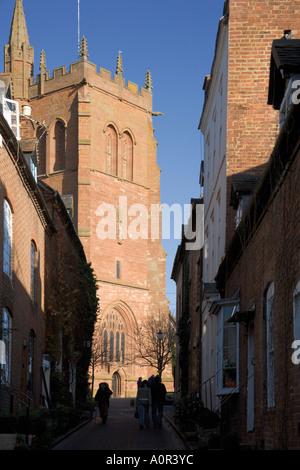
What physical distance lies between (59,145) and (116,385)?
64.4ft

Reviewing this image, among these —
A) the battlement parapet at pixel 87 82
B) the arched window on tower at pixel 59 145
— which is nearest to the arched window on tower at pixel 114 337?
the arched window on tower at pixel 59 145

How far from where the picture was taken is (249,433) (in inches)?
574

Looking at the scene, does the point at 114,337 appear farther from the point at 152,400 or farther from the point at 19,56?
the point at 152,400

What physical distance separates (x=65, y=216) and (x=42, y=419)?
50.0 feet

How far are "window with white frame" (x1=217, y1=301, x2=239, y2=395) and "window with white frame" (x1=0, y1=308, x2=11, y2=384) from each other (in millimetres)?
4625

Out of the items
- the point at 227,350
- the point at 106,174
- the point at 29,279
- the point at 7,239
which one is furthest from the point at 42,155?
the point at 227,350

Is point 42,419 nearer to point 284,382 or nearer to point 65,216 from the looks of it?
point 284,382

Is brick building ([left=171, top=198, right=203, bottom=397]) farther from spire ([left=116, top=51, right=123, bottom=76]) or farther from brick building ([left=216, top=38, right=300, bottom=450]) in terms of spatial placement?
spire ([left=116, top=51, right=123, bottom=76])

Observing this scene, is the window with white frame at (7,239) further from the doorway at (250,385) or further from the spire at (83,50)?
the spire at (83,50)

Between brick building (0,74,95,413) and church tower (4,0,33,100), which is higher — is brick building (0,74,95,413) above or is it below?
below

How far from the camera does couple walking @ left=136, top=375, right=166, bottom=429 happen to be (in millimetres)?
23266

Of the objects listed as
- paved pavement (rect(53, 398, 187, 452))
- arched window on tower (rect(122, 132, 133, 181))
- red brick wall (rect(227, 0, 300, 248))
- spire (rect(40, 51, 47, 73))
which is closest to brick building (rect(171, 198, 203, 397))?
paved pavement (rect(53, 398, 187, 452))
